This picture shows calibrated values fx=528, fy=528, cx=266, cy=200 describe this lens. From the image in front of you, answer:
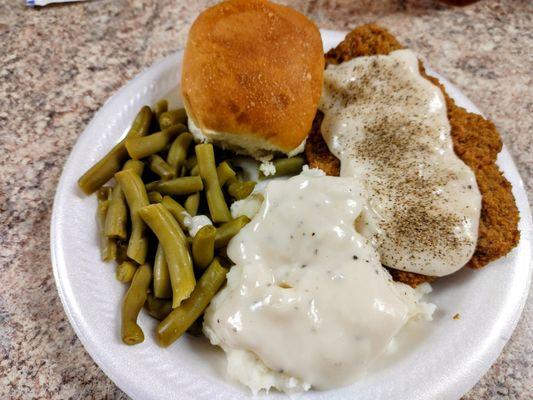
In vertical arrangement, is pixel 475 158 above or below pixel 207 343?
above

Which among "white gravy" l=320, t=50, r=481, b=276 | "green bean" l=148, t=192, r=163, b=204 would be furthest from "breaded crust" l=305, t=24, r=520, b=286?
"green bean" l=148, t=192, r=163, b=204

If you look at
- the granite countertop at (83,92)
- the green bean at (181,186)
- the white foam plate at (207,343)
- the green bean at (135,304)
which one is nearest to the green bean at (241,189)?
the green bean at (181,186)

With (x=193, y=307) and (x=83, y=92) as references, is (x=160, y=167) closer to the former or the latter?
(x=193, y=307)

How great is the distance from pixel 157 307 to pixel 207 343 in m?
0.25

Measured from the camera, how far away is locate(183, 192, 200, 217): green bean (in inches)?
89.1

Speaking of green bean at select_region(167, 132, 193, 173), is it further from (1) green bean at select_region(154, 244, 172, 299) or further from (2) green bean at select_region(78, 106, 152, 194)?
(1) green bean at select_region(154, 244, 172, 299)

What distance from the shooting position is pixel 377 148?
2365mm

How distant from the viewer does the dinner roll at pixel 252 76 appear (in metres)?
2.27

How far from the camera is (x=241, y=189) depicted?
230cm

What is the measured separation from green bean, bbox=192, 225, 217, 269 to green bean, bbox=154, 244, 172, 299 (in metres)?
0.12

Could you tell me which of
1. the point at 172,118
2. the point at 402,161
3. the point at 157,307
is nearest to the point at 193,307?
the point at 157,307

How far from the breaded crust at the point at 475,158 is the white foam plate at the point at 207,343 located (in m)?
0.10

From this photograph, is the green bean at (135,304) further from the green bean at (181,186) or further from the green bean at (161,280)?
the green bean at (181,186)

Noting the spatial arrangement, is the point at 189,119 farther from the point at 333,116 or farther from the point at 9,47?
the point at 9,47
